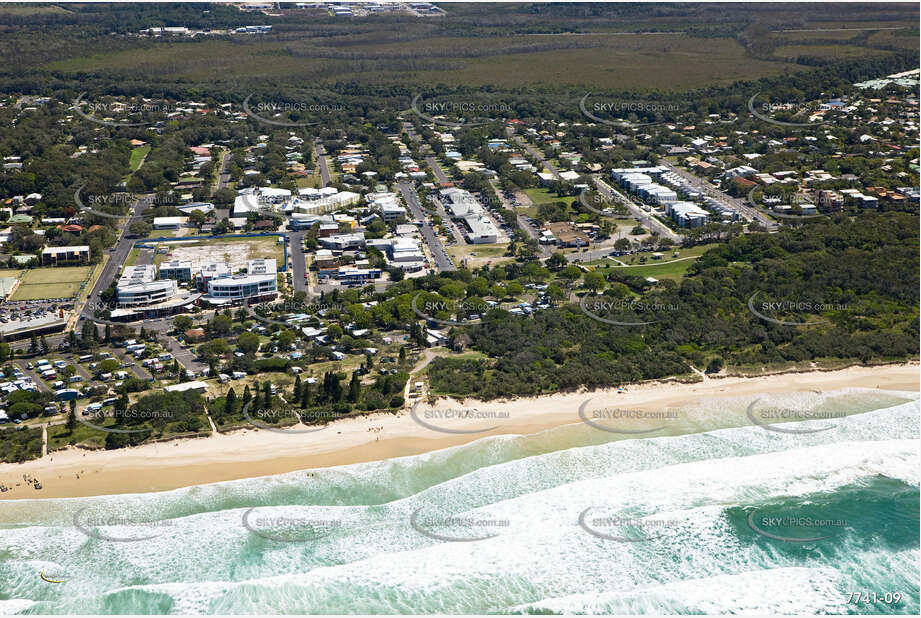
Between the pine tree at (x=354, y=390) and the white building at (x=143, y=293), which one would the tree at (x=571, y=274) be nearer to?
the pine tree at (x=354, y=390)

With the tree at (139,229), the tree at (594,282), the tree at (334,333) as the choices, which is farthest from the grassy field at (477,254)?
the tree at (139,229)

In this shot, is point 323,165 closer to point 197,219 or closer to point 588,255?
point 197,219

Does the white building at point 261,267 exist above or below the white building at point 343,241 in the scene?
above

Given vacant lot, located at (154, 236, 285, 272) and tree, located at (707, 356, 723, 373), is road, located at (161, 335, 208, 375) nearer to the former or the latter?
vacant lot, located at (154, 236, 285, 272)

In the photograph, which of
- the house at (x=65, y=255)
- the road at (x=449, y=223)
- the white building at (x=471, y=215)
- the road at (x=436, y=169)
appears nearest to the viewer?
the house at (x=65, y=255)

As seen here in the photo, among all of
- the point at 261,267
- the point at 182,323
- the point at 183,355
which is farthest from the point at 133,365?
the point at 261,267

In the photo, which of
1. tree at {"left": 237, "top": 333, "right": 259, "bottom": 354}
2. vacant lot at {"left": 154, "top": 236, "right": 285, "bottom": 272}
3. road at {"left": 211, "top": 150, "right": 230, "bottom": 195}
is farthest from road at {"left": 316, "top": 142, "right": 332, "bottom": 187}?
tree at {"left": 237, "top": 333, "right": 259, "bottom": 354}
